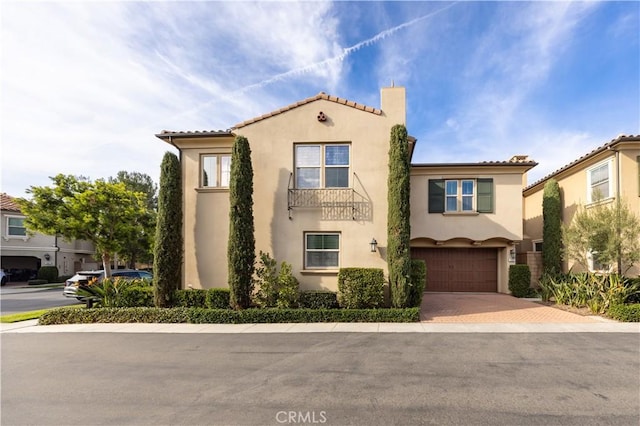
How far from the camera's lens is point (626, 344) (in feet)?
22.9

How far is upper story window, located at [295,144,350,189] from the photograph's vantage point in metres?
11.0

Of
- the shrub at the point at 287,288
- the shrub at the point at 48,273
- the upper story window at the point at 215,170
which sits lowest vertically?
the shrub at the point at 48,273

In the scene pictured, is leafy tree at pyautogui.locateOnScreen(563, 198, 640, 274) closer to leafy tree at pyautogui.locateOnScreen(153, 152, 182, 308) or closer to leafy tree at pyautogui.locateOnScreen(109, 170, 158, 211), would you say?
leafy tree at pyautogui.locateOnScreen(153, 152, 182, 308)

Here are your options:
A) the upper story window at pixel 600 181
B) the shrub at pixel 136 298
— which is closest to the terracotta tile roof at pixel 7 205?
the shrub at pixel 136 298

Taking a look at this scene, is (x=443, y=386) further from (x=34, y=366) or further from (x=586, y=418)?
(x=34, y=366)

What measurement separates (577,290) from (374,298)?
779 cm

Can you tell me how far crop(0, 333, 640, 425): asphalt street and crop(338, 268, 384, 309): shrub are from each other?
1.86 metres

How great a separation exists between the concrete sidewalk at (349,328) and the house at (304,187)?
2.13 meters

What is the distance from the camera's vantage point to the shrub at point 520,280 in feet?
45.3

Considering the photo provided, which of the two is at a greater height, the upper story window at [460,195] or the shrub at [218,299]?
the upper story window at [460,195]

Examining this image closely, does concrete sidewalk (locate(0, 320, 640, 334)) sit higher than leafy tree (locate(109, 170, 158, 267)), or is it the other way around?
leafy tree (locate(109, 170, 158, 267))

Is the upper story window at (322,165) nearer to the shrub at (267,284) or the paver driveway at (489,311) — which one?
the shrub at (267,284)

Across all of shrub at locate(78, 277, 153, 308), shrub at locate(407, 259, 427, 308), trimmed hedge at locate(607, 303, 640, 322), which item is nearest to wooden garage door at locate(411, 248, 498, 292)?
shrub at locate(407, 259, 427, 308)

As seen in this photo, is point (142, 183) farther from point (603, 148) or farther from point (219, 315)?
point (603, 148)
